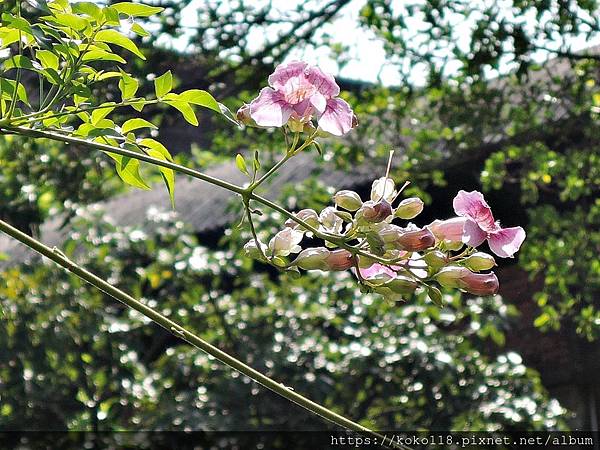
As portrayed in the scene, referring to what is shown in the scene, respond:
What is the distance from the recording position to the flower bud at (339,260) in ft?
3.09

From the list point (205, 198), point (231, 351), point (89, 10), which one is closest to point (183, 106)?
point (89, 10)

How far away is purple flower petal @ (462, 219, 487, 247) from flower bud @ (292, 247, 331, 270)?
131 mm

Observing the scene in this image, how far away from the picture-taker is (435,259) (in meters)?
0.92

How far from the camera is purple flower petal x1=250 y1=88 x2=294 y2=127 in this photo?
959mm

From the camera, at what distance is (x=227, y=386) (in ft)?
14.1

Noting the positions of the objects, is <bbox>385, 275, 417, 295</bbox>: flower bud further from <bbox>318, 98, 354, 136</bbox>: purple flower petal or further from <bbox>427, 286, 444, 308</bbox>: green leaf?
<bbox>318, 98, 354, 136</bbox>: purple flower petal

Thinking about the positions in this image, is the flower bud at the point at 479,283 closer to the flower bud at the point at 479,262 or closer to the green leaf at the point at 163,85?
the flower bud at the point at 479,262

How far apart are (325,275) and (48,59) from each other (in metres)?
3.83

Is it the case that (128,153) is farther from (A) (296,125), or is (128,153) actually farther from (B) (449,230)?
(B) (449,230)

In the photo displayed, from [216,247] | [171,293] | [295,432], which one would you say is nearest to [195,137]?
[216,247]

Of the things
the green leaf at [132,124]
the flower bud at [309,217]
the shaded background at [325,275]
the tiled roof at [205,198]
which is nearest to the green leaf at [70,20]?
the green leaf at [132,124]

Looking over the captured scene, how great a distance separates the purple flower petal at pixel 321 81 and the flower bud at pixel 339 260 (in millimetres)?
158

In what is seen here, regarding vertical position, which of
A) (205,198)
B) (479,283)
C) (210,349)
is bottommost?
(210,349)

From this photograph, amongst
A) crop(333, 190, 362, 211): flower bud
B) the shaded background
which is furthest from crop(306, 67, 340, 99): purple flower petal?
the shaded background
